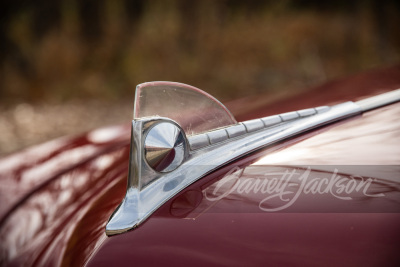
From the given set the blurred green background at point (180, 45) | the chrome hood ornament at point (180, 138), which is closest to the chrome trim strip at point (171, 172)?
the chrome hood ornament at point (180, 138)

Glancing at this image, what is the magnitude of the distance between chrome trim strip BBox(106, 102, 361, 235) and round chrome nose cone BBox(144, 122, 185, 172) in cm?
1

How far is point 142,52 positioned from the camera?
762 cm

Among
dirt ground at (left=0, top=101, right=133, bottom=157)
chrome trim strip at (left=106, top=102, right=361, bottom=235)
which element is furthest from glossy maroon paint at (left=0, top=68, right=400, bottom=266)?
dirt ground at (left=0, top=101, right=133, bottom=157)

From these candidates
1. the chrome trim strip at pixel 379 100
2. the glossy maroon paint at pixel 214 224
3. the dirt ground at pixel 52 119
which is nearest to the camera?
the glossy maroon paint at pixel 214 224

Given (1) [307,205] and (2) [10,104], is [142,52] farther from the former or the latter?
(1) [307,205]

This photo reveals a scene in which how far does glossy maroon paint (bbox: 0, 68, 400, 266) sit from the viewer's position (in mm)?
729

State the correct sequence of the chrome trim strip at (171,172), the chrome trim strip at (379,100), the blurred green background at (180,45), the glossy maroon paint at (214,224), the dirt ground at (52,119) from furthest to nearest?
the blurred green background at (180,45) < the dirt ground at (52,119) < the chrome trim strip at (379,100) < the chrome trim strip at (171,172) < the glossy maroon paint at (214,224)

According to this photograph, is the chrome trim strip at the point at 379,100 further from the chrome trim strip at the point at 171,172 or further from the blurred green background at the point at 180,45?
the blurred green background at the point at 180,45

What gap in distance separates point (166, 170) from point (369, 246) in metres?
0.42

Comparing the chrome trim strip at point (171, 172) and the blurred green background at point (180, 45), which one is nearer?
the chrome trim strip at point (171, 172)

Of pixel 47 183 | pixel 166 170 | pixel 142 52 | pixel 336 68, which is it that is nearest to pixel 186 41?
pixel 142 52

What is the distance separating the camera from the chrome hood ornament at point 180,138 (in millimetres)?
854

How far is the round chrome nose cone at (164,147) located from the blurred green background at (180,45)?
6.29 m

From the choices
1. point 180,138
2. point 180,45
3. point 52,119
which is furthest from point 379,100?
point 180,45
